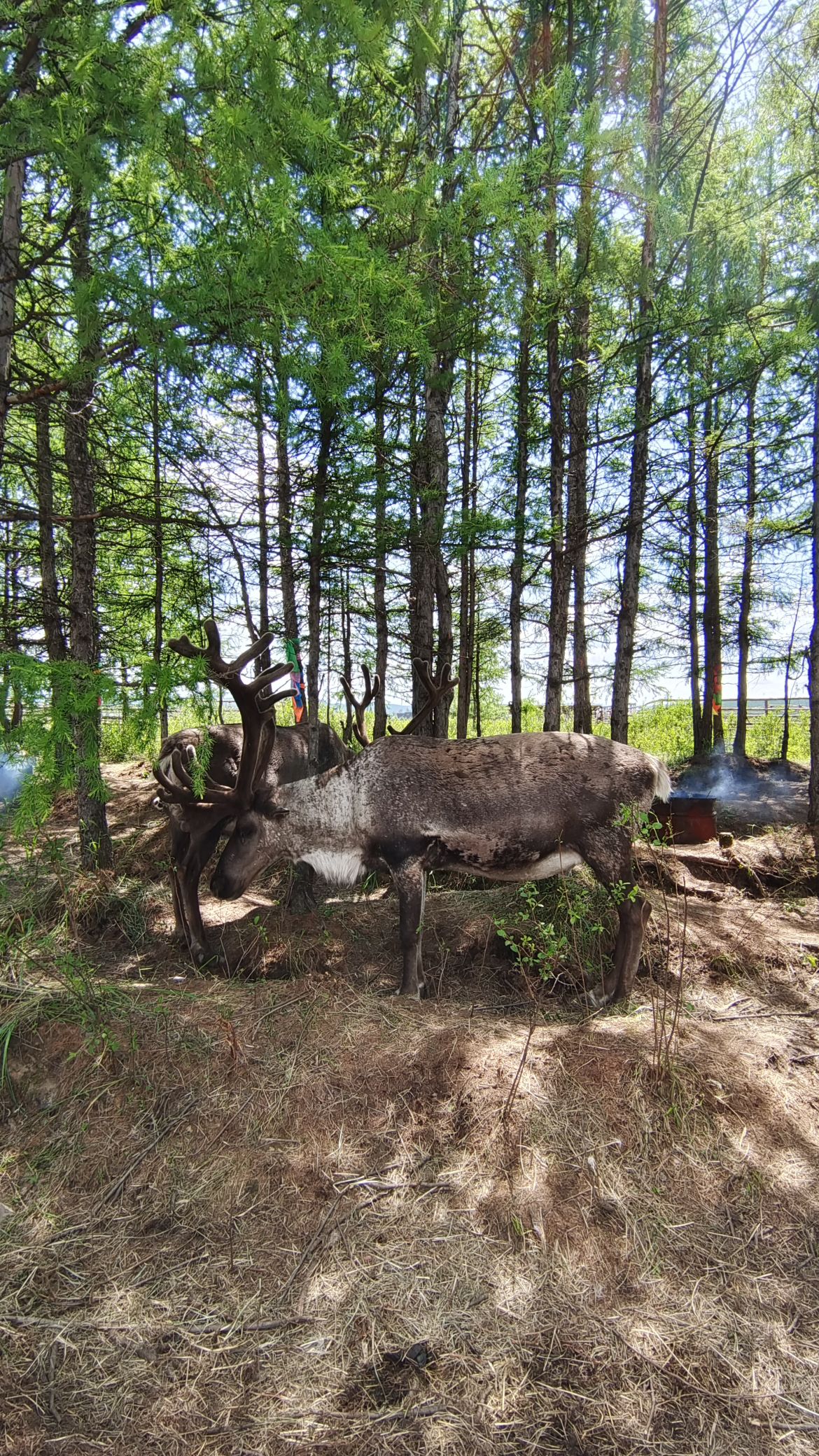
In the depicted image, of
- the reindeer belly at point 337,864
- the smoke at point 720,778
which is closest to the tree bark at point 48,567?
the reindeer belly at point 337,864

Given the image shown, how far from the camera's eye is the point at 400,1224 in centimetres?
295

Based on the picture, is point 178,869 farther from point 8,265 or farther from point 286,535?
point 8,265

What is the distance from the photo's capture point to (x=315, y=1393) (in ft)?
7.65

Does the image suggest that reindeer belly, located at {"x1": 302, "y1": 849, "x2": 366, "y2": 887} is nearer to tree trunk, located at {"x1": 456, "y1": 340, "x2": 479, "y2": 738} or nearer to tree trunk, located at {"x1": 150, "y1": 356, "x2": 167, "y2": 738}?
tree trunk, located at {"x1": 150, "y1": 356, "x2": 167, "y2": 738}

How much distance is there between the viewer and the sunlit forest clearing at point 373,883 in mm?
2510

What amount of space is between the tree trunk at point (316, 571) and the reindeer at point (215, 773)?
11 cm

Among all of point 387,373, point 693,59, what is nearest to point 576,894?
point 387,373

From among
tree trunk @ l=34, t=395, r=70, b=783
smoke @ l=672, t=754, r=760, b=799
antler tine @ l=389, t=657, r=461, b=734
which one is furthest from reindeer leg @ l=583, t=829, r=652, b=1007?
smoke @ l=672, t=754, r=760, b=799

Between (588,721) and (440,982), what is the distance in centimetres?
892

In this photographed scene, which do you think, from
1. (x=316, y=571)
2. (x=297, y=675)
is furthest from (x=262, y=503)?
(x=297, y=675)

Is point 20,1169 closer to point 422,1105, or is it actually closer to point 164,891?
point 422,1105

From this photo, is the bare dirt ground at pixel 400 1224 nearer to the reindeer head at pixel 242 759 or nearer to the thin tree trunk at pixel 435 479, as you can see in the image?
the reindeer head at pixel 242 759

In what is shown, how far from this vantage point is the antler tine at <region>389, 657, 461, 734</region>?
21.7 feet

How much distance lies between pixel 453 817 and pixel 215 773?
2239 mm
